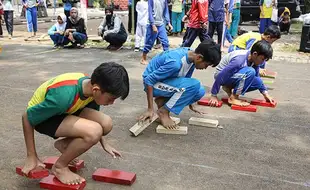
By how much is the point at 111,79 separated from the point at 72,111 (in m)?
0.45

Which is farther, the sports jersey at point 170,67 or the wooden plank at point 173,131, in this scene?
the wooden plank at point 173,131

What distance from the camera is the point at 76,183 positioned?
2449mm

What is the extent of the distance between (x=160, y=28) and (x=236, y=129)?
12.0 ft

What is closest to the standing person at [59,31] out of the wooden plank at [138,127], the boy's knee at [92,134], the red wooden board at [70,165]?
the wooden plank at [138,127]

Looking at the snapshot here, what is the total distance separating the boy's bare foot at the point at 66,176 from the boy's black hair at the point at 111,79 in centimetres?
67

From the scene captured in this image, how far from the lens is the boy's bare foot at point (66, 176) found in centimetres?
245

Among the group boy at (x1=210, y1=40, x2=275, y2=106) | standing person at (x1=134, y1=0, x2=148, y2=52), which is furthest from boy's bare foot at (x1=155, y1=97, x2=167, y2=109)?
standing person at (x1=134, y1=0, x2=148, y2=52)

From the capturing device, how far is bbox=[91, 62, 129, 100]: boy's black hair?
2.19 meters

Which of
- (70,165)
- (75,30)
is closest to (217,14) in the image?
(75,30)

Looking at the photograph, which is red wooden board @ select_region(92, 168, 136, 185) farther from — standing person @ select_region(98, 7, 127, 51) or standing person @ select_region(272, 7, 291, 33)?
standing person @ select_region(272, 7, 291, 33)

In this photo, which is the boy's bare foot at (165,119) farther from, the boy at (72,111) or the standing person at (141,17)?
the standing person at (141,17)

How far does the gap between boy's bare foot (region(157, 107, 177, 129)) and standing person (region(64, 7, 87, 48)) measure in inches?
217

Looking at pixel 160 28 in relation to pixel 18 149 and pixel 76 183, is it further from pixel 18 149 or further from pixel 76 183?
pixel 76 183

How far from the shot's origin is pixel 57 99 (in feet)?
7.35
